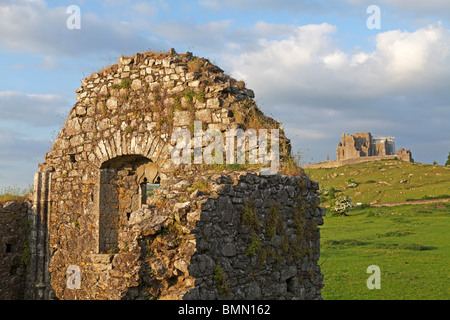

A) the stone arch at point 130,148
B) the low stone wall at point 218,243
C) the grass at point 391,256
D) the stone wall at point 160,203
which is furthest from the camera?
the grass at point 391,256

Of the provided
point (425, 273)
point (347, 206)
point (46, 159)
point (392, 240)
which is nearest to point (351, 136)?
point (347, 206)

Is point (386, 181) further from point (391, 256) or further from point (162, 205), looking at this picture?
point (162, 205)

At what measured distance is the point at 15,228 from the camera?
9945 millimetres

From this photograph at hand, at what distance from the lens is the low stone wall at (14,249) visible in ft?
31.9

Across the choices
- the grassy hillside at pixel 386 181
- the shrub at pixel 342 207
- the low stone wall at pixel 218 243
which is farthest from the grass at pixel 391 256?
the grassy hillside at pixel 386 181

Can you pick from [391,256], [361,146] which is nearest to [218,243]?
[391,256]

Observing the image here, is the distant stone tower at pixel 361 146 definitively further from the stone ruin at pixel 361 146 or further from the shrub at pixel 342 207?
the shrub at pixel 342 207

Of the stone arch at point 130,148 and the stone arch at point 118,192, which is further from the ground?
the stone arch at point 130,148

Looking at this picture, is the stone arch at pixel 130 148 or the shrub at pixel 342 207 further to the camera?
the shrub at pixel 342 207

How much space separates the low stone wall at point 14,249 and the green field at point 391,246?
856 centimetres

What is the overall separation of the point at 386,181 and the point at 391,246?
38386 mm

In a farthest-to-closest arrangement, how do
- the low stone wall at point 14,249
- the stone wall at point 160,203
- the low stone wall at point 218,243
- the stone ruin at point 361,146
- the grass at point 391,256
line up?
the stone ruin at point 361,146
the grass at point 391,256
the low stone wall at point 14,249
the stone wall at point 160,203
the low stone wall at point 218,243

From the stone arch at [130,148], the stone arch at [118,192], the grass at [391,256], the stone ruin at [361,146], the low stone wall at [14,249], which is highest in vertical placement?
the stone ruin at [361,146]

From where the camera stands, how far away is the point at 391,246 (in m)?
21.5
